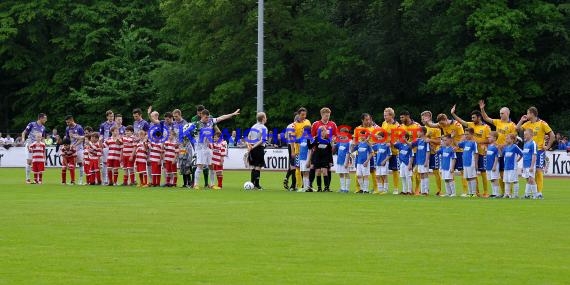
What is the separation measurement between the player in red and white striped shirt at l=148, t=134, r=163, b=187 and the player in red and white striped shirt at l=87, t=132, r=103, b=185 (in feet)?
7.08

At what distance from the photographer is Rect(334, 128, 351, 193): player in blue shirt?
1132 inches

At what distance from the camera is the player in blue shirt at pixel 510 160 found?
85.5 ft

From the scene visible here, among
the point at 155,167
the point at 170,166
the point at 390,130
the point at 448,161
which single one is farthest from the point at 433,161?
the point at 155,167

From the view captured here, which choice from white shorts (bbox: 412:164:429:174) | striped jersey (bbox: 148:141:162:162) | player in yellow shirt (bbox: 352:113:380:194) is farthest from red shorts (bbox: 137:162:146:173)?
white shorts (bbox: 412:164:429:174)

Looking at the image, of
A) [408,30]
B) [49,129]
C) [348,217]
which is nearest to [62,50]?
[49,129]

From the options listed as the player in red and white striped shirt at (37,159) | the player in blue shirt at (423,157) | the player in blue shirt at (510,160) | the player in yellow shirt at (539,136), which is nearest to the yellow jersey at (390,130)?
the player in blue shirt at (423,157)

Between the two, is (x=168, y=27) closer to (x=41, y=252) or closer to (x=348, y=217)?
(x=348, y=217)

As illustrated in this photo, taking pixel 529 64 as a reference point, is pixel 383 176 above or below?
below

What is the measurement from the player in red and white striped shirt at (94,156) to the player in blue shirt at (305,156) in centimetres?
739

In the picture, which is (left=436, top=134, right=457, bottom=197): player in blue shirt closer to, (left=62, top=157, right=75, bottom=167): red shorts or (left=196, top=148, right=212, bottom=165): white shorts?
(left=196, top=148, right=212, bottom=165): white shorts

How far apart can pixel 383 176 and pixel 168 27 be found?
4323 cm

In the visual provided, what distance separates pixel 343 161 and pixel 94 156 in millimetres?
8344

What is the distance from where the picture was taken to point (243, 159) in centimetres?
4959

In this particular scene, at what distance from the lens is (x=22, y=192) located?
27.7 m
